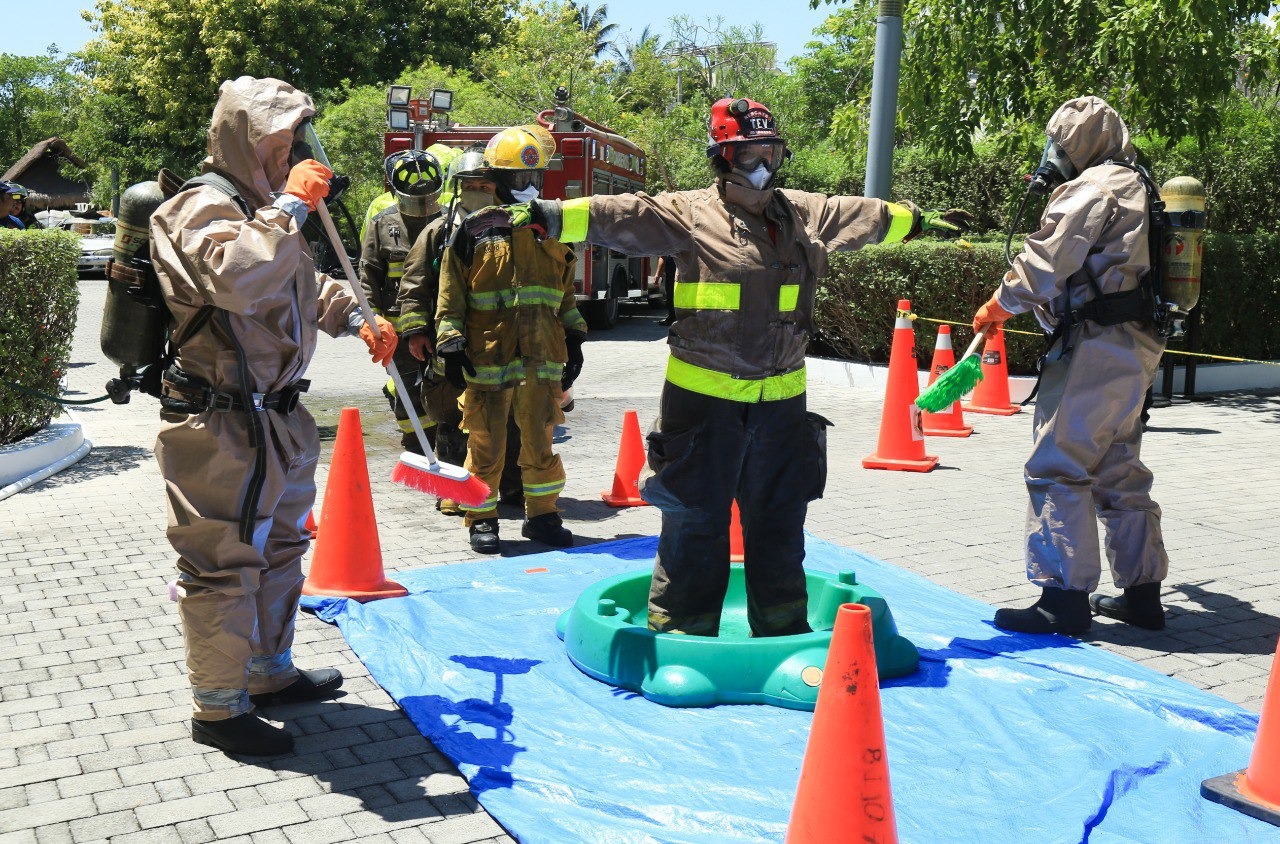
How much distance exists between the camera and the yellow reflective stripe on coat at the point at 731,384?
15.1 ft

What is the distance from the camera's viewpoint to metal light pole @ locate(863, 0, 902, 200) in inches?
467

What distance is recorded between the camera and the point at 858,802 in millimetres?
3127

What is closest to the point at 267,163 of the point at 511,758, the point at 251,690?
the point at 251,690

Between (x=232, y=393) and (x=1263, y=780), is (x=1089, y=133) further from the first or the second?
(x=232, y=393)

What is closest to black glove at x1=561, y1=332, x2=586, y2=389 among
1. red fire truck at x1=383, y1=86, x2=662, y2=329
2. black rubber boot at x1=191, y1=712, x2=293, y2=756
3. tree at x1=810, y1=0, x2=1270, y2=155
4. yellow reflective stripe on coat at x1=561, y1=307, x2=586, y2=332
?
yellow reflective stripe on coat at x1=561, y1=307, x2=586, y2=332

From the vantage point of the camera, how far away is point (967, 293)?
12320 millimetres

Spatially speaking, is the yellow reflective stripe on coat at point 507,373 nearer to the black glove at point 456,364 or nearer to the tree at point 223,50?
the black glove at point 456,364

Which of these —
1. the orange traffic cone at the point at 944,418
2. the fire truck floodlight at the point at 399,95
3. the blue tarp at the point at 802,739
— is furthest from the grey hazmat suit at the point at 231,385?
the fire truck floodlight at the point at 399,95

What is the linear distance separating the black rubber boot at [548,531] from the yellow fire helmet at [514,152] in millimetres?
1948

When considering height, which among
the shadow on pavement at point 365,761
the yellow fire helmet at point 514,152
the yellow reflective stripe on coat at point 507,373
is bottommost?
the shadow on pavement at point 365,761

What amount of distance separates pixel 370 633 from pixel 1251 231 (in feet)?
41.1

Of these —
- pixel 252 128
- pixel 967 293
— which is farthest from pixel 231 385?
pixel 967 293

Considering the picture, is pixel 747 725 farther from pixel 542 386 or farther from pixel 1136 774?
pixel 542 386

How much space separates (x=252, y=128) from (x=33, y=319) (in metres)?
5.14
